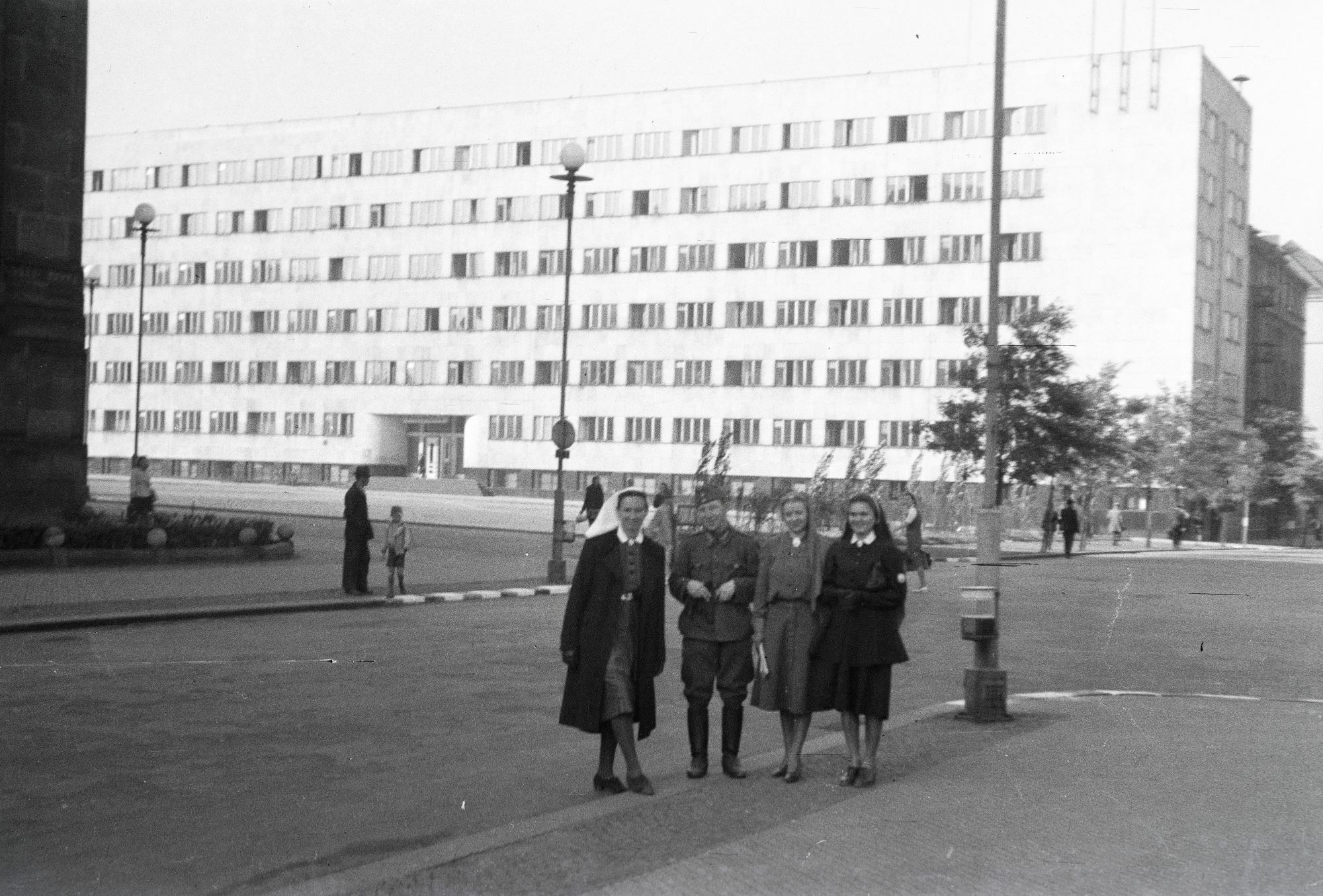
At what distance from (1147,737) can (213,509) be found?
125ft

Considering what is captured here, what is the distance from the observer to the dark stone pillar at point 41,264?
27703mm

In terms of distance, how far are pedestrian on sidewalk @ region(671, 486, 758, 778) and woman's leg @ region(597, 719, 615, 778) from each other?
523 mm

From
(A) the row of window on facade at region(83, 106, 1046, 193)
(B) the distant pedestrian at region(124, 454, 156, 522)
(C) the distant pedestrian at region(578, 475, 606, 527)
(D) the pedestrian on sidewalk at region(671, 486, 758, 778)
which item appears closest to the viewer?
(D) the pedestrian on sidewalk at region(671, 486, 758, 778)

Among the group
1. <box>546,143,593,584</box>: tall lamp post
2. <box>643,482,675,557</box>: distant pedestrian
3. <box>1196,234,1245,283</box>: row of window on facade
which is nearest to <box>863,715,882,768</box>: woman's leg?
<box>546,143,593,584</box>: tall lamp post

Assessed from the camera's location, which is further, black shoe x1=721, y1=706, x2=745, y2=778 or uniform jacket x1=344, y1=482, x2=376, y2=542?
uniform jacket x1=344, y1=482, x2=376, y2=542

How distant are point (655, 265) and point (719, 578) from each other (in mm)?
81682

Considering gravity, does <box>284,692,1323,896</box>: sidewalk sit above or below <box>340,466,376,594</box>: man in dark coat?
below

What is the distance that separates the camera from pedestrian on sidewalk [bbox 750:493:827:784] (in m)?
9.36

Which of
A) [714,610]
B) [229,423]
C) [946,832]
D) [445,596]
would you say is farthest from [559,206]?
[946,832]

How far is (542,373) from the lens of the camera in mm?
92375

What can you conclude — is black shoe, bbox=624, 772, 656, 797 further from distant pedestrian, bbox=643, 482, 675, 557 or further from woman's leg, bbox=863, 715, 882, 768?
distant pedestrian, bbox=643, 482, 675, 557

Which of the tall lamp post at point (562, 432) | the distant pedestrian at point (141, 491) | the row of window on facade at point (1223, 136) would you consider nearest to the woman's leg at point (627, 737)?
the tall lamp post at point (562, 432)

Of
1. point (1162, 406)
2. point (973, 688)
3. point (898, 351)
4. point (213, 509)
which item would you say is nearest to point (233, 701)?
point (973, 688)

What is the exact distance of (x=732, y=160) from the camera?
3482 inches
